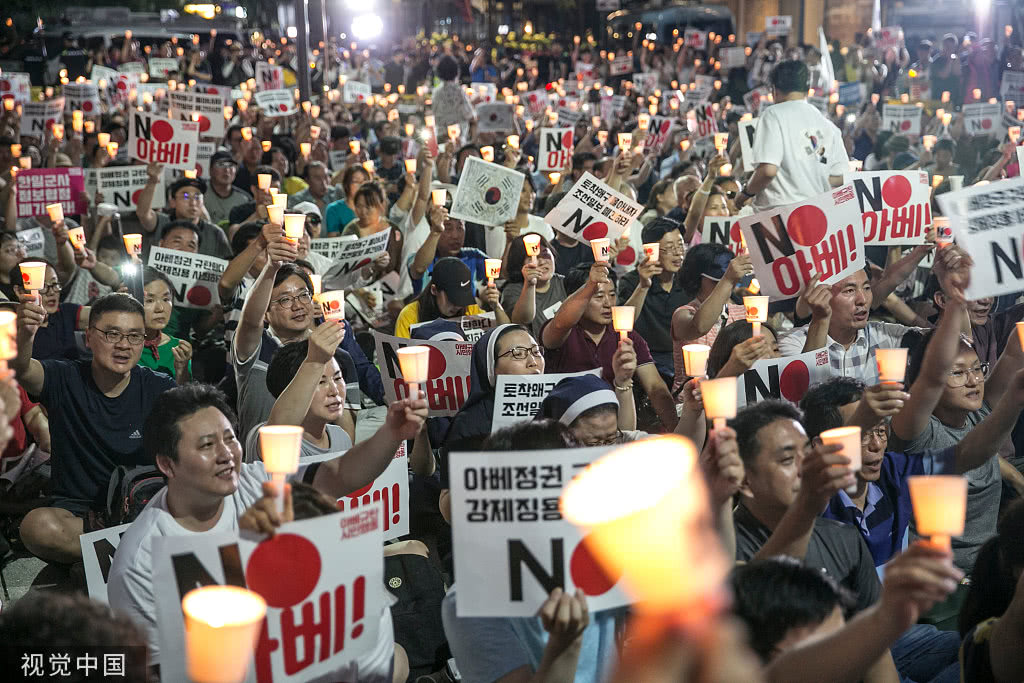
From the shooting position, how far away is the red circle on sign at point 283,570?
3.03 meters

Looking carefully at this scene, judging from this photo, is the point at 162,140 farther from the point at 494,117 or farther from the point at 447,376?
the point at 494,117

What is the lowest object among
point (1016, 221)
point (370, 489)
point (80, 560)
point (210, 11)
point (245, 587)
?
point (80, 560)

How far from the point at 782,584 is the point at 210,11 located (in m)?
43.8

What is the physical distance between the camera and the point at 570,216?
8359 millimetres

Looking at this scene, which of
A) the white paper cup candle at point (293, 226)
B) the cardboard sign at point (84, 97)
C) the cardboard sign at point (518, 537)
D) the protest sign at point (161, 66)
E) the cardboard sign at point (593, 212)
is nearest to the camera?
the cardboard sign at point (518, 537)

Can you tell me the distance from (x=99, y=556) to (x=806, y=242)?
3471 mm

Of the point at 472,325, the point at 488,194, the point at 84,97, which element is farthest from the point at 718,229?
the point at 84,97

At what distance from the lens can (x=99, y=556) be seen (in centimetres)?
431

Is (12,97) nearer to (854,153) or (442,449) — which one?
(854,153)

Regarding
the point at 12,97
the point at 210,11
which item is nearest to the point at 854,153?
the point at 12,97

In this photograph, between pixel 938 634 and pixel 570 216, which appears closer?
pixel 938 634

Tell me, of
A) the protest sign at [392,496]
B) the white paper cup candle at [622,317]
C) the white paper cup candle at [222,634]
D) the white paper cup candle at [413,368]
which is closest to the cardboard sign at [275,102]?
the white paper cup candle at [622,317]

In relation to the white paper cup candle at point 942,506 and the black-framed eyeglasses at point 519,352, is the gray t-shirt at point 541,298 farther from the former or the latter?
the white paper cup candle at point 942,506

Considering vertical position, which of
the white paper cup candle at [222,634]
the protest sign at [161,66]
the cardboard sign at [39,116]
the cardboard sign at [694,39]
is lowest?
the white paper cup candle at [222,634]
